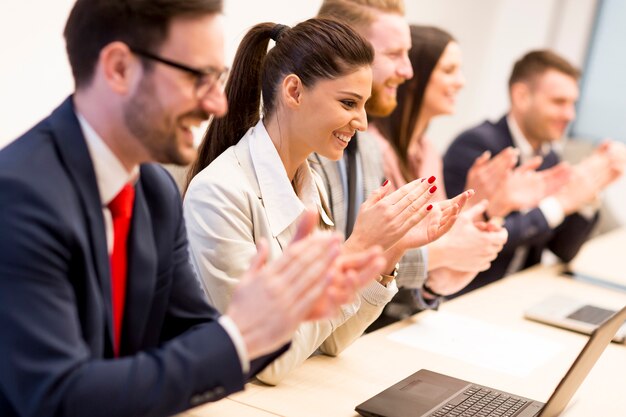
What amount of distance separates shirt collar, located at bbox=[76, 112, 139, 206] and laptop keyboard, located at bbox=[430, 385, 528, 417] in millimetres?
666

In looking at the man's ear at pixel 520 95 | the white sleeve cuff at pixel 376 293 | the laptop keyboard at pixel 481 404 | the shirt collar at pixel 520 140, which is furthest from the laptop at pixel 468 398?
the man's ear at pixel 520 95

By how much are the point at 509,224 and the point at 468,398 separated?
159 cm

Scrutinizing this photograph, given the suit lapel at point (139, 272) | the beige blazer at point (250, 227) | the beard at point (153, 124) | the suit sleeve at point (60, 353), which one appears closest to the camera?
the suit sleeve at point (60, 353)

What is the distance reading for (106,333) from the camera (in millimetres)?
1146

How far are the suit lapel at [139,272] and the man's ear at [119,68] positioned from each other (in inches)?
7.7

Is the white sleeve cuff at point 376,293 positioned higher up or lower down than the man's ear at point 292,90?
lower down

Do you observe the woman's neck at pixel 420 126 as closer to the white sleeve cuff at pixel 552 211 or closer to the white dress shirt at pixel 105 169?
the white sleeve cuff at pixel 552 211

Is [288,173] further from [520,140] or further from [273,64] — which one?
[520,140]

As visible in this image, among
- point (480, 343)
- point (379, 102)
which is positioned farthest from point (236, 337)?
point (379, 102)

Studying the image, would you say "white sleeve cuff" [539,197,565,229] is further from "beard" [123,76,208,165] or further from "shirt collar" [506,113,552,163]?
"beard" [123,76,208,165]

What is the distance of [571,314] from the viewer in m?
2.29

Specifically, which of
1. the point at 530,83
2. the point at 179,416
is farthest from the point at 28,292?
the point at 530,83

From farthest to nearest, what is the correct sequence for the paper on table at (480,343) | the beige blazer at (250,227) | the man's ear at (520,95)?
the man's ear at (520,95) < the paper on table at (480,343) < the beige blazer at (250,227)

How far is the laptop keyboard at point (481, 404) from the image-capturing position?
4.67ft
